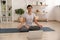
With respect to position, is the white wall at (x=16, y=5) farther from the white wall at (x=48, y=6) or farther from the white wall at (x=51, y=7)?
the white wall at (x=51, y=7)

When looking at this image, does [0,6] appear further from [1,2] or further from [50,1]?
[50,1]

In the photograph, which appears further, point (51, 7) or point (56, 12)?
point (51, 7)

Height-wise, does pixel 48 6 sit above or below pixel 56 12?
above

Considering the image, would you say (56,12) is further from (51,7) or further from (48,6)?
(48,6)

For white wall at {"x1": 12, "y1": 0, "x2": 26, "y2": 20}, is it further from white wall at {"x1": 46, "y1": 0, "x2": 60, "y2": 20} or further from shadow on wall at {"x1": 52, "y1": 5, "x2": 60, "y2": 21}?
shadow on wall at {"x1": 52, "y1": 5, "x2": 60, "y2": 21}

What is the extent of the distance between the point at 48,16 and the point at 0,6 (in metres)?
2.68

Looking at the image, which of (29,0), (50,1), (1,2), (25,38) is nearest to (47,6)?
(50,1)

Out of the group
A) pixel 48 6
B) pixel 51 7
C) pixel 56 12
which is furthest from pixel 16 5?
pixel 56 12

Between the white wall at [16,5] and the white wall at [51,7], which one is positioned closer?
the white wall at [16,5]

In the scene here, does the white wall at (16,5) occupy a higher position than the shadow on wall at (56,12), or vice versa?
Result: the white wall at (16,5)

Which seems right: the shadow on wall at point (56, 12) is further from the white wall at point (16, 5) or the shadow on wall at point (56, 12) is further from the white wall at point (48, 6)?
the white wall at point (16, 5)

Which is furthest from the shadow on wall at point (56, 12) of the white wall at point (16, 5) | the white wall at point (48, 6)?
the white wall at point (16, 5)

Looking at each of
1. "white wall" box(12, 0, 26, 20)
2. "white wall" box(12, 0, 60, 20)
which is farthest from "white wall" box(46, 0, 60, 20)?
"white wall" box(12, 0, 26, 20)

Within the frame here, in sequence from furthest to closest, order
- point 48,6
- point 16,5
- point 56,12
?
point 48,6 → point 56,12 → point 16,5
